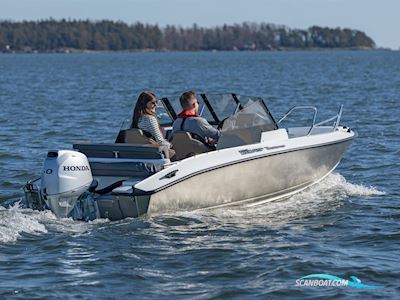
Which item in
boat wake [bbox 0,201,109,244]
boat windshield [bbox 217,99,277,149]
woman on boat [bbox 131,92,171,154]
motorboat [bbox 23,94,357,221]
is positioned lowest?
boat wake [bbox 0,201,109,244]

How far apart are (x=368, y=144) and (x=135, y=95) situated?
20211mm

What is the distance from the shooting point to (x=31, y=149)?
18.0 meters

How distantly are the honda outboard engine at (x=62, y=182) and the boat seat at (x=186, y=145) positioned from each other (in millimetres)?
1505

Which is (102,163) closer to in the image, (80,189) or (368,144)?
(80,189)

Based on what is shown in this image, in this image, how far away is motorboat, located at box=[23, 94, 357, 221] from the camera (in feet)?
35.3

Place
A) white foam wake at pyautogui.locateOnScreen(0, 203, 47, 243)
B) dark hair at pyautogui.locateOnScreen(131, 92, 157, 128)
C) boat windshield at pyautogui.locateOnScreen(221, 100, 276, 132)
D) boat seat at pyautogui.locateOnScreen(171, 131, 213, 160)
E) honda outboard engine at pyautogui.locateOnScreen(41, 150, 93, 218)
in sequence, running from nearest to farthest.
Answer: white foam wake at pyautogui.locateOnScreen(0, 203, 47, 243) → honda outboard engine at pyautogui.locateOnScreen(41, 150, 93, 218) → dark hair at pyautogui.locateOnScreen(131, 92, 157, 128) → boat seat at pyautogui.locateOnScreen(171, 131, 213, 160) → boat windshield at pyautogui.locateOnScreen(221, 100, 276, 132)

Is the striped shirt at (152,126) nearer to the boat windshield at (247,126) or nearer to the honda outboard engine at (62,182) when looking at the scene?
the boat windshield at (247,126)

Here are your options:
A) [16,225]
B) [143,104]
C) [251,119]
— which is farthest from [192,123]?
[16,225]

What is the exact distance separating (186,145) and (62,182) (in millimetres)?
1858

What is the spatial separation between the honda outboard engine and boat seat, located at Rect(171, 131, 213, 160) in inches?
59.3

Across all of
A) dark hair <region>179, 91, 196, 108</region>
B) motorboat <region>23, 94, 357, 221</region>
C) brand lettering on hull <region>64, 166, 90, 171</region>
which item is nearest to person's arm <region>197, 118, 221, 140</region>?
motorboat <region>23, 94, 357, 221</region>

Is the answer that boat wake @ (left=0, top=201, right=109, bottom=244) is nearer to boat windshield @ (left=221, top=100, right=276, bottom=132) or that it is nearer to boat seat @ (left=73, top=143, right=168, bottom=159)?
boat seat @ (left=73, top=143, right=168, bottom=159)

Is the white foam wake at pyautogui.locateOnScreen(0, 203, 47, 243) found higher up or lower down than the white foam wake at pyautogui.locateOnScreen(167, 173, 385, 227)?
higher up

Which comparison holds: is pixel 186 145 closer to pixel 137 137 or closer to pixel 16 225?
pixel 137 137
